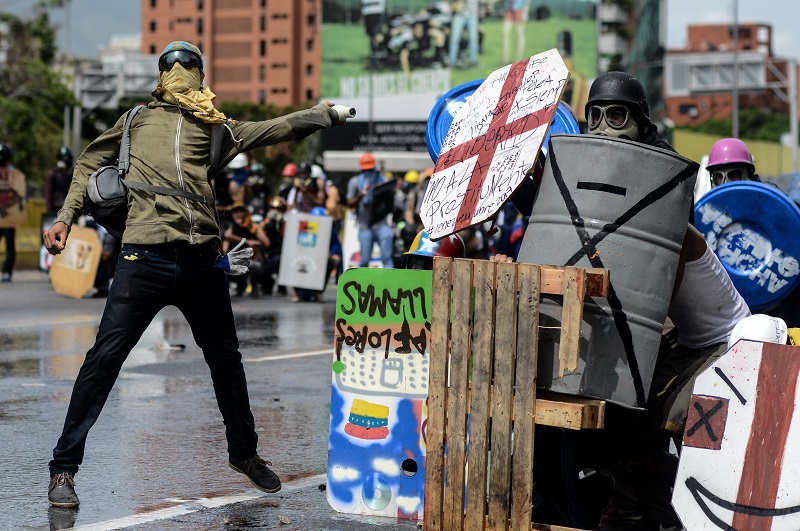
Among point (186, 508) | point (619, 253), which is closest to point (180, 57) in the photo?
point (186, 508)

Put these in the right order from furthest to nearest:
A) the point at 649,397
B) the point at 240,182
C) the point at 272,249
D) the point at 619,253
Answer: the point at 272,249 → the point at 240,182 → the point at 649,397 → the point at 619,253

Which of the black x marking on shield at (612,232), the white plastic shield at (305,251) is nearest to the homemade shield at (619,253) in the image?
the black x marking on shield at (612,232)

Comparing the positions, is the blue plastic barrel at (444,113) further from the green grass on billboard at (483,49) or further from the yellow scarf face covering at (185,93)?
the green grass on billboard at (483,49)

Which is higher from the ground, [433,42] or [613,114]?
[433,42]

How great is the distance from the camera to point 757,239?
22.5ft

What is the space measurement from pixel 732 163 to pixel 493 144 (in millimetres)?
3001

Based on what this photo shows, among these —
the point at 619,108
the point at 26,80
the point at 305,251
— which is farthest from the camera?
the point at 26,80

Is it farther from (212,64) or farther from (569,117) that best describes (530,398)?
(212,64)

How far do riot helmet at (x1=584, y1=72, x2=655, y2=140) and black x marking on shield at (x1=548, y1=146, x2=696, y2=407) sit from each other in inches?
15.4

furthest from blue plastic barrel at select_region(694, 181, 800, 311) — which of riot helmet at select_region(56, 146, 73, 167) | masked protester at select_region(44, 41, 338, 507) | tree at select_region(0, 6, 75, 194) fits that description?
tree at select_region(0, 6, 75, 194)

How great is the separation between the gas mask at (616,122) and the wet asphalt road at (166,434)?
177cm

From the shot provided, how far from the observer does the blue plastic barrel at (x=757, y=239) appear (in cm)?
677

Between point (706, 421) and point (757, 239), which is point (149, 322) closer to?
point (706, 421)

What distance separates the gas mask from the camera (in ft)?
16.7
